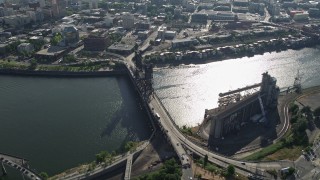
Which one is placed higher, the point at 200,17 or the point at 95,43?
the point at 200,17

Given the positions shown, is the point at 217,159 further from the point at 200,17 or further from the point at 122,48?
the point at 200,17

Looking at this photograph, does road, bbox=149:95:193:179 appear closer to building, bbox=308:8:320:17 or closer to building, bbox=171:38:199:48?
building, bbox=171:38:199:48

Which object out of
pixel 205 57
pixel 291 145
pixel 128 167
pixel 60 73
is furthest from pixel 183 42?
pixel 128 167

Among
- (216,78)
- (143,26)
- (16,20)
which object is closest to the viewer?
(216,78)

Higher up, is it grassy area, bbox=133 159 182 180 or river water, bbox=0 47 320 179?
grassy area, bbox=133 159 182 180

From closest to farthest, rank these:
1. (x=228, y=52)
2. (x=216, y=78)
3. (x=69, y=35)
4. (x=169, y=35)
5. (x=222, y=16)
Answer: (x=216, y=78) < (x=228, y=52) < (x=69, y=35) < (x=169, y=35) < (x=222, y=16)

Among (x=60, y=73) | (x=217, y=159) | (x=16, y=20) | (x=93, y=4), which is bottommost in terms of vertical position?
(x=60, y=73)

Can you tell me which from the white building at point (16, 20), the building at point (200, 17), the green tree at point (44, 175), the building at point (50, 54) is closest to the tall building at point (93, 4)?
the white building at point (16, 20)

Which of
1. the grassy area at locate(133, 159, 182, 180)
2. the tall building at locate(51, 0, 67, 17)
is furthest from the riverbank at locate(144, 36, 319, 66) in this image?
the tall building at locate(51, 0, 67, 17)
